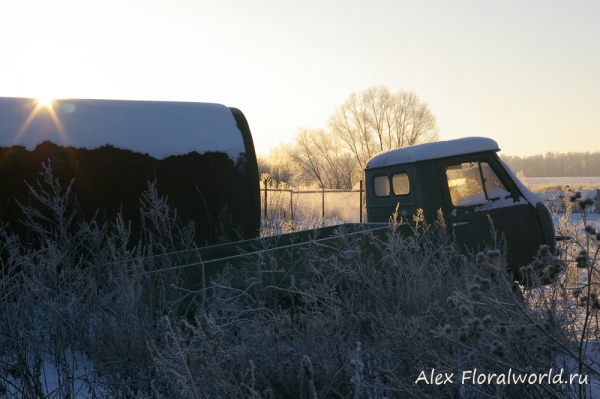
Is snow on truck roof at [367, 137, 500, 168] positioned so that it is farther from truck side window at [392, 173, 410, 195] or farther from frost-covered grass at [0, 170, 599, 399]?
frost-covered grass at [0, 170, 599, 399]

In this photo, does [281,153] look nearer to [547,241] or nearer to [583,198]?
[547,241]

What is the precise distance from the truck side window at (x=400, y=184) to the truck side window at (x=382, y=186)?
18 centimetres

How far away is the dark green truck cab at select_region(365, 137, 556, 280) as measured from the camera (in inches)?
241

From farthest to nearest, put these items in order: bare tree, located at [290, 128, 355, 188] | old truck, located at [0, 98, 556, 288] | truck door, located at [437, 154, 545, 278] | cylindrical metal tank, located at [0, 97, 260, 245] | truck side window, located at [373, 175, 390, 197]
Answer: bare tree, located at [290, 128, 355, 188] < truck side window, located at [373, 175, 390, 197] < truck door, located at [437, 154, 545, 278] < old truck, located at [0, 98, 556, 288] < cylindrical metal tank, located at [0, 97, 260, 245]

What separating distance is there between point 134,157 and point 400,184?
338 cm

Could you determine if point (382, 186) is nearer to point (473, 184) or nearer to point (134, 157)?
point (473, 184)

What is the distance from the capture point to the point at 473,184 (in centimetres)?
639

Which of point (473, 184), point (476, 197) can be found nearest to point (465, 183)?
point (473, 184)

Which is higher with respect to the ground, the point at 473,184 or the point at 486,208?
the point at 473,184

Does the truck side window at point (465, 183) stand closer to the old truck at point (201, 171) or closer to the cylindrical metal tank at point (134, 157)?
the old truck at point (201, 171)

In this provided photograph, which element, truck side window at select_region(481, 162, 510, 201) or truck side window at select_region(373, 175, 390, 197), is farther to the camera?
truck side window at select_region(373, 175, 390, 197)

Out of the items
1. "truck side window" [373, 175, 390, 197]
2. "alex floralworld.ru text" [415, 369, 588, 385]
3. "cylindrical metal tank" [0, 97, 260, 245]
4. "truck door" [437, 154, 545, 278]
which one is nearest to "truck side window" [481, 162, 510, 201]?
"truck door" [437, 154, 545, 278]

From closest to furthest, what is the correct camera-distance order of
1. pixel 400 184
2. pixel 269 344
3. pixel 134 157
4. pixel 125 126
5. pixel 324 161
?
pixel 269 344 → pixel 134 157 → pixel 125 126 → pixel 400 184 → pixel 324 161

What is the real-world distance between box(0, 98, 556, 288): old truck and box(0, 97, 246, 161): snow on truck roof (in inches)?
0.5
